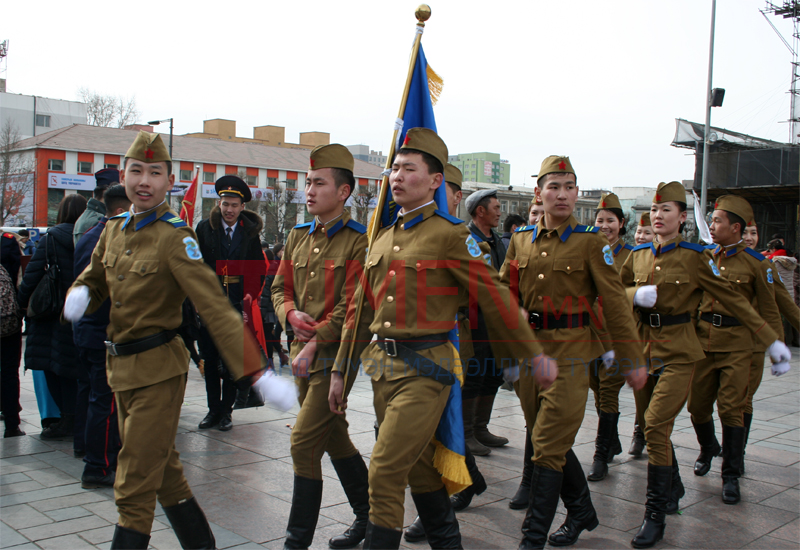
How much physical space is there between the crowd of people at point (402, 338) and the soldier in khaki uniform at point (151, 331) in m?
0.01

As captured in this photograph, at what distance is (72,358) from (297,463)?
3.16 m

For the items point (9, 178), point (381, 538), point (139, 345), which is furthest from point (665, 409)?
point (9, 178)

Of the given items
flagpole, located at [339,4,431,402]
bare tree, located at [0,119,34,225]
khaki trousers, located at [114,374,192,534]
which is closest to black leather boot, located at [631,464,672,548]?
flagpole, located at [339,4,431,402]

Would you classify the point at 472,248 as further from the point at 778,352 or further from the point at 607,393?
the point at 607,393

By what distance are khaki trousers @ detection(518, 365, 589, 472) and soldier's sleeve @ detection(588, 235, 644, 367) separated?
316 millimetres

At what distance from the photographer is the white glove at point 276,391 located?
3.17m

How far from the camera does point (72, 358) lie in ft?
19.7

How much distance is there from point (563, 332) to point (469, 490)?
1.41 meters

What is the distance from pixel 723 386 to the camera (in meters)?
5.45

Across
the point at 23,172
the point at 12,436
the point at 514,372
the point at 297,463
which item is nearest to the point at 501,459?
the point at 514,372

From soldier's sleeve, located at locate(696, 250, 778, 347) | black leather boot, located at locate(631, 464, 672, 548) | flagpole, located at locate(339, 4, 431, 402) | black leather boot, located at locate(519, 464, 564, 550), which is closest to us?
black leather boot, located at locate(519, 464, 564, 550)

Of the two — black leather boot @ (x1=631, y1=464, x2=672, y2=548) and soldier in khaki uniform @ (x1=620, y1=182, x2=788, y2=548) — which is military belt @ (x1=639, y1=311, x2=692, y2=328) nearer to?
soldier in khaki uniform @ (x1=620, y1=182, x2=788, y2=548)

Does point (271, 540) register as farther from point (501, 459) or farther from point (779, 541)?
point (779, 541)

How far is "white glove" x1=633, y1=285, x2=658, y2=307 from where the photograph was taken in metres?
4.80
